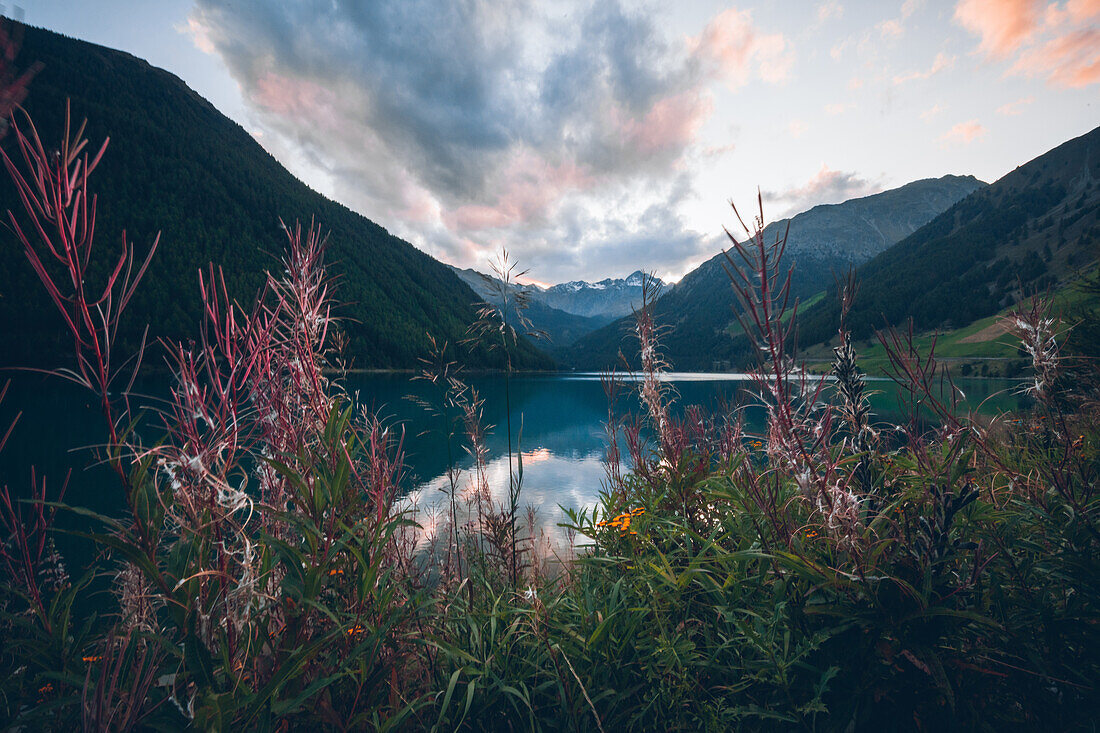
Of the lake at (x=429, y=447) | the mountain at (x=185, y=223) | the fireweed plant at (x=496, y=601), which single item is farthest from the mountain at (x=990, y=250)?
the mountain at (x=185, y=223)

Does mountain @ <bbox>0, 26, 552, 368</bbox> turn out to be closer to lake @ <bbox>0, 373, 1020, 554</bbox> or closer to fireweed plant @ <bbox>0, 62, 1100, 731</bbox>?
lake @ <bbox>0, 373, 1020, 554</bbox>

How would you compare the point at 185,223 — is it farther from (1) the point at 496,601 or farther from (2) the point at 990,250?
(2) the point at 990,250

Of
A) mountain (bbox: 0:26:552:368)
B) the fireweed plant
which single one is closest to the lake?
the fireweed plant

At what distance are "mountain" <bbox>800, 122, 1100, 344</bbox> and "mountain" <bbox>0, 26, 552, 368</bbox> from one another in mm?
101430

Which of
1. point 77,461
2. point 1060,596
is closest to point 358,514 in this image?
point 1060,596

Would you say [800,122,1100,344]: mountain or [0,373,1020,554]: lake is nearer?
[0,373,1020,554]: lake

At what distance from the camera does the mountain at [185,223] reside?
65.5m

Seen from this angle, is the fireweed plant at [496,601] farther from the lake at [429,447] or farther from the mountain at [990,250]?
the mountain at [990,250]

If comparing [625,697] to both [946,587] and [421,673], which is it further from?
[946,587]

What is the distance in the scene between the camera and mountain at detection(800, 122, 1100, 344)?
99.6m

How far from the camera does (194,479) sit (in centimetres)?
A: 201

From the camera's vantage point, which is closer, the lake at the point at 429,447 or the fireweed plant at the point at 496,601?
the fireweed plant at the point at 496,601

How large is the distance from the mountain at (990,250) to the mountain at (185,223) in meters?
101

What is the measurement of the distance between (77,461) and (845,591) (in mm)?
36839
